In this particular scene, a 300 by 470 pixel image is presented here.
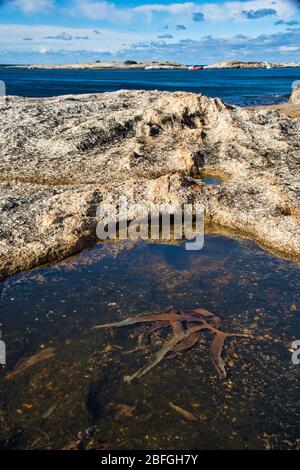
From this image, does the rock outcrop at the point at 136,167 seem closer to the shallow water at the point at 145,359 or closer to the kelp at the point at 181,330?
the shallow water at the point at 145,359

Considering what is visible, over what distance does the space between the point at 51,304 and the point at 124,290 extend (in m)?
2.26

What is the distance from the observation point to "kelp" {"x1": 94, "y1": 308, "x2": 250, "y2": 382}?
35.0 ft

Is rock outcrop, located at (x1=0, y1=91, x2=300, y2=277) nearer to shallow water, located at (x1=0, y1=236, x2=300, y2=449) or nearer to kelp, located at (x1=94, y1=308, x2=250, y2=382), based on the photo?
shallow water, located at (x1=0, y1=236, x2=300, y2=449)

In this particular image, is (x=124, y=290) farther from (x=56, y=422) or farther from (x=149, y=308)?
Result: (x=56, y=422)

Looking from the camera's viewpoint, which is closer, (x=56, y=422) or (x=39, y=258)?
(x=56, y=422)

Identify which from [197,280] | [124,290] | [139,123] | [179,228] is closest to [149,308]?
[124,290]

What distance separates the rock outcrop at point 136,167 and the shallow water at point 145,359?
1747 mm

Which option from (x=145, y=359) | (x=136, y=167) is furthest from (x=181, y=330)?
(x=136, y=167)

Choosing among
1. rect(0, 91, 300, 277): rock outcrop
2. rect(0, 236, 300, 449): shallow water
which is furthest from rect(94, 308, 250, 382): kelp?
rect(0, 91, 300, 277): rock outcrop

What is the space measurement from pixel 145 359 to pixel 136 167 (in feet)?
43.9

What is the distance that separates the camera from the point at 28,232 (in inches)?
633

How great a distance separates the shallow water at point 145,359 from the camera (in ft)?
28.9

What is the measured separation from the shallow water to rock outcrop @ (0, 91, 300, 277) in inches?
68.8

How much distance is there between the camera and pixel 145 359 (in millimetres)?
10672
